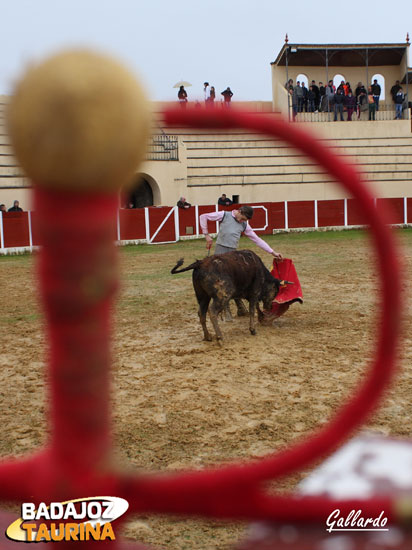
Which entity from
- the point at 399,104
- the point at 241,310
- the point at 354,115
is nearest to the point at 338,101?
the point at 354,115

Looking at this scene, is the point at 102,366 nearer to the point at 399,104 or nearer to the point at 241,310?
the point at 241,310

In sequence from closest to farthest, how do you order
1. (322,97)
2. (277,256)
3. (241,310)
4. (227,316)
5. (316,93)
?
(277,256)
(227,316)
(241,310)
(316,93)
(322,97)

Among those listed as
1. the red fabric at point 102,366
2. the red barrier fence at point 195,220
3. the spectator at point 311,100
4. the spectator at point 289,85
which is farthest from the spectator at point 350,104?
the red fabric at point 102,366

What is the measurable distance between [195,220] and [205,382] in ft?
49.4

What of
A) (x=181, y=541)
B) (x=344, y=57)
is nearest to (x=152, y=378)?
(x=181, y=541)

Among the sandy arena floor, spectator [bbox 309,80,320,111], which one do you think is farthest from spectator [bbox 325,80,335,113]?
the sandy arena floor

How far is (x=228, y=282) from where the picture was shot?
649cm

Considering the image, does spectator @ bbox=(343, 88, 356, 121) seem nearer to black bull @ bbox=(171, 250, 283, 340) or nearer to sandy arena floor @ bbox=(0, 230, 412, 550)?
sandy arena floor @ bbox=(0, 230, 412, 550)

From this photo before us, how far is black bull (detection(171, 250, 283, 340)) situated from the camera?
21.0 ft

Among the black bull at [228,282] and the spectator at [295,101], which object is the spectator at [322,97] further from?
the black bull at [228,282]

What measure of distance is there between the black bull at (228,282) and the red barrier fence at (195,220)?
31.3 ft

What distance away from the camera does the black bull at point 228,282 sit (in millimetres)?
6410

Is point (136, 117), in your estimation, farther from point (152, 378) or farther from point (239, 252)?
point (239, 252)

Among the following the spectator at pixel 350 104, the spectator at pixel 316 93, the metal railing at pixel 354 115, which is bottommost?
the metal railing at pixel 354 115
